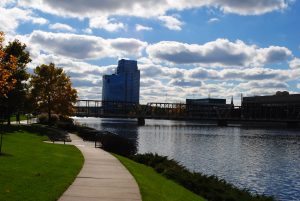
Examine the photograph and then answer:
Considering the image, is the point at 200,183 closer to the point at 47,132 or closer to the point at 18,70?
the point at 47,132

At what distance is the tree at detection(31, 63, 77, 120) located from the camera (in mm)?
77356

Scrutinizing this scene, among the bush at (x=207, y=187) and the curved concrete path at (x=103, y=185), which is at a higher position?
the curved concrete path at (x=103, y=185)

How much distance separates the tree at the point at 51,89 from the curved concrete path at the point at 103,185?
184ft

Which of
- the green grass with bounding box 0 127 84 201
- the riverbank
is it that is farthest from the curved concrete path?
the riverbank

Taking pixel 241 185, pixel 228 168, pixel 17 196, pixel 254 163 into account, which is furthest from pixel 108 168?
pixel 254 163

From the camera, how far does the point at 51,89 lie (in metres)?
78.3

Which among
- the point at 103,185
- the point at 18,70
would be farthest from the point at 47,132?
the point at 103,185

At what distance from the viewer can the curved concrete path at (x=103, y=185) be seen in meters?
14.4

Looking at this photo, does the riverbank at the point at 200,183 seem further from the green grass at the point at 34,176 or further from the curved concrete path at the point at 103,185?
the green grass at the point at 34,176

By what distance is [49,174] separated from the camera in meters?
18.2

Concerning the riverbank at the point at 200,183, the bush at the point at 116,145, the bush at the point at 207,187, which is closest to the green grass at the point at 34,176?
the riverbank at the point at 200,183

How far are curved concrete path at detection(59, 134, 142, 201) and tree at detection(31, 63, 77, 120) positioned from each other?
2209 inches

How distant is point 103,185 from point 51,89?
2504 inches

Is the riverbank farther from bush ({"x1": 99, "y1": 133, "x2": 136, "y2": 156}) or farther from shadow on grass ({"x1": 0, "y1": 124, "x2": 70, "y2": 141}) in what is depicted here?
shadow on grass ({"x1": 0, "y1": 124, "x2": 70, "y2": 141})
